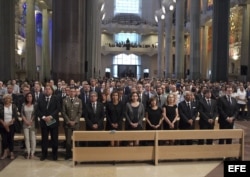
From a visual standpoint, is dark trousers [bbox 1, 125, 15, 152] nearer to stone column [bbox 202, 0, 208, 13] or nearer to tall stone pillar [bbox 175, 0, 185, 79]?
tall stone pillar [bbox 175, 0, 185, 79]

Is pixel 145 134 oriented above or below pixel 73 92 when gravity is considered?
below

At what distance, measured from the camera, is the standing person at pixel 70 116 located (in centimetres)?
952

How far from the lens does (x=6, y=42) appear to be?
23.7 meters

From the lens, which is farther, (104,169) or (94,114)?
(94,114)

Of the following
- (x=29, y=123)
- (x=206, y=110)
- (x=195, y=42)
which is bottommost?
(x=29, y=123)

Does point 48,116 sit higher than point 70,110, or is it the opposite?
point 70,110

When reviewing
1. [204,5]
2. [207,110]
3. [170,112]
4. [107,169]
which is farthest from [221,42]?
[204,5]

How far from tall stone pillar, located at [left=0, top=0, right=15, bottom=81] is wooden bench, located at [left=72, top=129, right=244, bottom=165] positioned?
51.9ft

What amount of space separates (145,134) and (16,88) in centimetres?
899

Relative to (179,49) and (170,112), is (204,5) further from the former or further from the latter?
(170,112)

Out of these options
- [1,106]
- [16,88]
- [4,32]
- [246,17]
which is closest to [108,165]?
[1,106]

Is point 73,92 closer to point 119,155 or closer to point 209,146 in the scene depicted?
point 119,155

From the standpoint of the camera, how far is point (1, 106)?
31.7 ft

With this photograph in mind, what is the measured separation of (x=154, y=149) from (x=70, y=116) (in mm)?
2245
